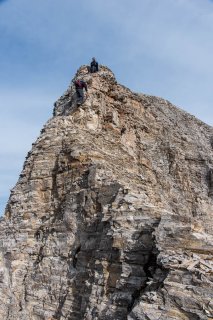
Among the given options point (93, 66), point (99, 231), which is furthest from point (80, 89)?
point (99, 231)

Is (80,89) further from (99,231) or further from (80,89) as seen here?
(99,231)

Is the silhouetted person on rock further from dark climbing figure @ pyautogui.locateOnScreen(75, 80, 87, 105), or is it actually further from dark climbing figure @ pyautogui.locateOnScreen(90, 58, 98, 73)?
dark climbing figure @ pyautogui.locateOnScreen(90, 58, 98, 73)

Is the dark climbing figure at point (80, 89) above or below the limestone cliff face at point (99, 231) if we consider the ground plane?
above

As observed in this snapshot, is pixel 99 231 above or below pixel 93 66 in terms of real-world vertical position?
below

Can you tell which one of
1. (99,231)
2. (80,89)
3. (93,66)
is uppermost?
(93,66)

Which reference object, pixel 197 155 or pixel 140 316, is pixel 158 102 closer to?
pixel 197 155

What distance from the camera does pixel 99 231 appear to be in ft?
64.0

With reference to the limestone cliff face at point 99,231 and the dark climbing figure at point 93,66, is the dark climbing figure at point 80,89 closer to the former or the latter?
the limestone cliff face at point 99,231

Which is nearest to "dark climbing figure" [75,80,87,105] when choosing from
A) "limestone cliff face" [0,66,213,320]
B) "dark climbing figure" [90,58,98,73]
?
"limestone cliff face" [0,66,213,320]

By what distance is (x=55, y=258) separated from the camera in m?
21.1

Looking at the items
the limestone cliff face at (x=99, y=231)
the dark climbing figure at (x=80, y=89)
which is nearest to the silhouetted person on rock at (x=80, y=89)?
the dark climbing figure at (x=80, y=89)

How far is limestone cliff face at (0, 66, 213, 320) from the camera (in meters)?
14.7

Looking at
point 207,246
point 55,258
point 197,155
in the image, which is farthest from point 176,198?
point 207,246

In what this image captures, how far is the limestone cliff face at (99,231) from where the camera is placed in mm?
14703
